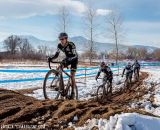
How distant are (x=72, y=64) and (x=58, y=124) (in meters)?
4.28

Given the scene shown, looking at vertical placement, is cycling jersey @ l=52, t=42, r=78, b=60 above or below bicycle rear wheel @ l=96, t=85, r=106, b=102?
above

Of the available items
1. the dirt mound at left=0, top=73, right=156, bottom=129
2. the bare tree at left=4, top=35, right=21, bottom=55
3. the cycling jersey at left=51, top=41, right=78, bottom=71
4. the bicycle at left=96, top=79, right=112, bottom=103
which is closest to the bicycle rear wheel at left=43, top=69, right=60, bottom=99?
the cycling jersey at left=51, top=41, right=78, bottom=71

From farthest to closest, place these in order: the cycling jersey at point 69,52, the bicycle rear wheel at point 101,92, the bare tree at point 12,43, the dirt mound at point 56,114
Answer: the bare tree at point 12,43, the bicycle rear wheel at point 101,92, the cycling jersey at point 69,52, the dirt mound at point 56,114

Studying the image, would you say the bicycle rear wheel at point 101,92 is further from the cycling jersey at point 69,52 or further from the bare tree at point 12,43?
the bare tree at point 12,43

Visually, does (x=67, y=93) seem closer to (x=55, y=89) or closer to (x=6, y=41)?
(x=55, y=89)

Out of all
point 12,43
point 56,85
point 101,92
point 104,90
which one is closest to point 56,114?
point 56,85

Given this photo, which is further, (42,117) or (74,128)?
(42,117)

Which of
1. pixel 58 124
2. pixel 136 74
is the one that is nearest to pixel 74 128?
pixel 58 124

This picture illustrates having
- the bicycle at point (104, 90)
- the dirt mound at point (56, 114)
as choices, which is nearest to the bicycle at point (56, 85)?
the dirt mound at point (56, 114)

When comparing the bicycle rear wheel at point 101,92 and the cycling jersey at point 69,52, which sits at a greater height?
the cycling jersey at point 69,52

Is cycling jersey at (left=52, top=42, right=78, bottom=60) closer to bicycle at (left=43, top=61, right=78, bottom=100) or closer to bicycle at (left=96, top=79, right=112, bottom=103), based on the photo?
bicycle at (left=43, top=61, right=78, bottom=100)

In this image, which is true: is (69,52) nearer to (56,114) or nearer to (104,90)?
(56,114)

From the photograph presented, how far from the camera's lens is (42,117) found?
6285mm

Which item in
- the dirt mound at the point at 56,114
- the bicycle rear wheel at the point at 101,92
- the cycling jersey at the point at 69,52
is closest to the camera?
the dirt mound at the point at 56,114
